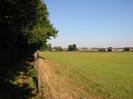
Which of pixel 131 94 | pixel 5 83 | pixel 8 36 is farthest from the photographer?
pixel 8 36

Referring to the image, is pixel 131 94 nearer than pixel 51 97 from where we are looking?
No

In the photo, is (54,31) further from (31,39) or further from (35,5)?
(35,5)

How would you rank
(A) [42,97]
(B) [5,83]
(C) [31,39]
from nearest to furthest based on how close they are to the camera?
(A) [42,97] < (B) [5,83] < (C) [31,39]

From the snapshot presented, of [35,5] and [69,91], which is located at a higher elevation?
[35,5]

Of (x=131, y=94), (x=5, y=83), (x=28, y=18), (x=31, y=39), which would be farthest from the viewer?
(x=31, y=39)

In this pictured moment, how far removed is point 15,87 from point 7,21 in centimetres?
480

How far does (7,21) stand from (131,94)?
926 centimetres

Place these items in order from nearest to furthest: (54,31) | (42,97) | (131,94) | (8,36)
A: (42,97) → (131,94) → (8,36) → (54,31)

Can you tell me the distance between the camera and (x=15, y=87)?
14.0 metres

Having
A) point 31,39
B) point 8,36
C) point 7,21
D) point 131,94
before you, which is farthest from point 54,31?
point 131,94

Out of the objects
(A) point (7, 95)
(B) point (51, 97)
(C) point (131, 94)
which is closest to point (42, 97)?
(B) point (51, 97)

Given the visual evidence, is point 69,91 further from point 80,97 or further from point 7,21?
point 7,21

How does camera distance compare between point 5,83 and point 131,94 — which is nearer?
point 131,94

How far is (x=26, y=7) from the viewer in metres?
14.2
